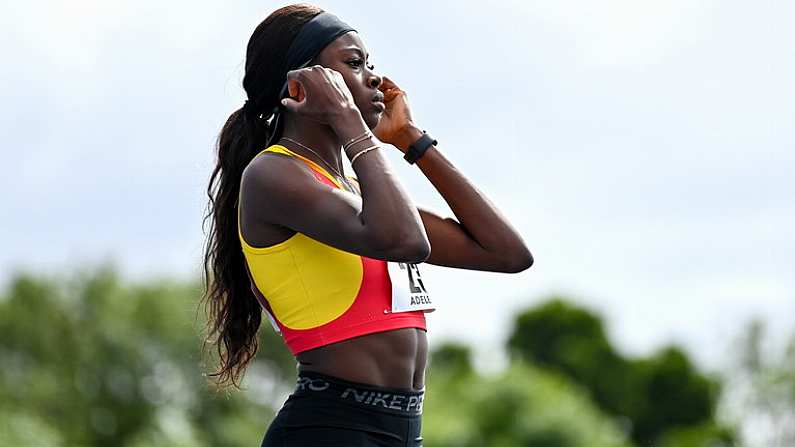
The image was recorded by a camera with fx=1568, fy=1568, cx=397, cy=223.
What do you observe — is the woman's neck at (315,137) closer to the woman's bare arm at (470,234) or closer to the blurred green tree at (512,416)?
the woman's bare arm at (470,234)

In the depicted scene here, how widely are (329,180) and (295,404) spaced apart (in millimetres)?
627

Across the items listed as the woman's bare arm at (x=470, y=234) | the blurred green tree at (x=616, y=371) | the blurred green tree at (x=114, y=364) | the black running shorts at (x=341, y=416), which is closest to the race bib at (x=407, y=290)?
the black running shorts at (x=341, y=416)

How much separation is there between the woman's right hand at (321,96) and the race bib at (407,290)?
445mm

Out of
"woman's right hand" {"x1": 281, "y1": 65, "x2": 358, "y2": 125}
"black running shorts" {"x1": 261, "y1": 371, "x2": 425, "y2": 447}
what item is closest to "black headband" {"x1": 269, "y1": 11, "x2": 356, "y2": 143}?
"woman's right hand" {"x1": 281, "y1": 65, "x2": 358, "y2": 125}

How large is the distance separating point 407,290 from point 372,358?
210 millimetres

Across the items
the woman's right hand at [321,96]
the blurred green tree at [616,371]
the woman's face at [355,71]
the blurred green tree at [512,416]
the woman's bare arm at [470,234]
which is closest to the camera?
the woman's right hand at [321,96]

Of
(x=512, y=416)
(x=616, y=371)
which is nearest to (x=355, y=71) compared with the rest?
(x=512, y=416)

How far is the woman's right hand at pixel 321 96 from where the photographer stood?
4246 mm

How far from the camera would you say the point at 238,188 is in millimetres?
4711

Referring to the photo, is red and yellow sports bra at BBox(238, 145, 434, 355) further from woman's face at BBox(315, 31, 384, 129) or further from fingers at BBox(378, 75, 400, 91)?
fingers at BBox(378, 75, 400, 91)

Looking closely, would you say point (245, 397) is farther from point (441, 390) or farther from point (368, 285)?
point (368, 285)

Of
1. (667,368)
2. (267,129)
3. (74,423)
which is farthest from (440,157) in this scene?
(667,368)

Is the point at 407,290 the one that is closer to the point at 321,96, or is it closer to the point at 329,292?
the point at 329,292

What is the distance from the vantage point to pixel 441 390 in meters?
49.3
